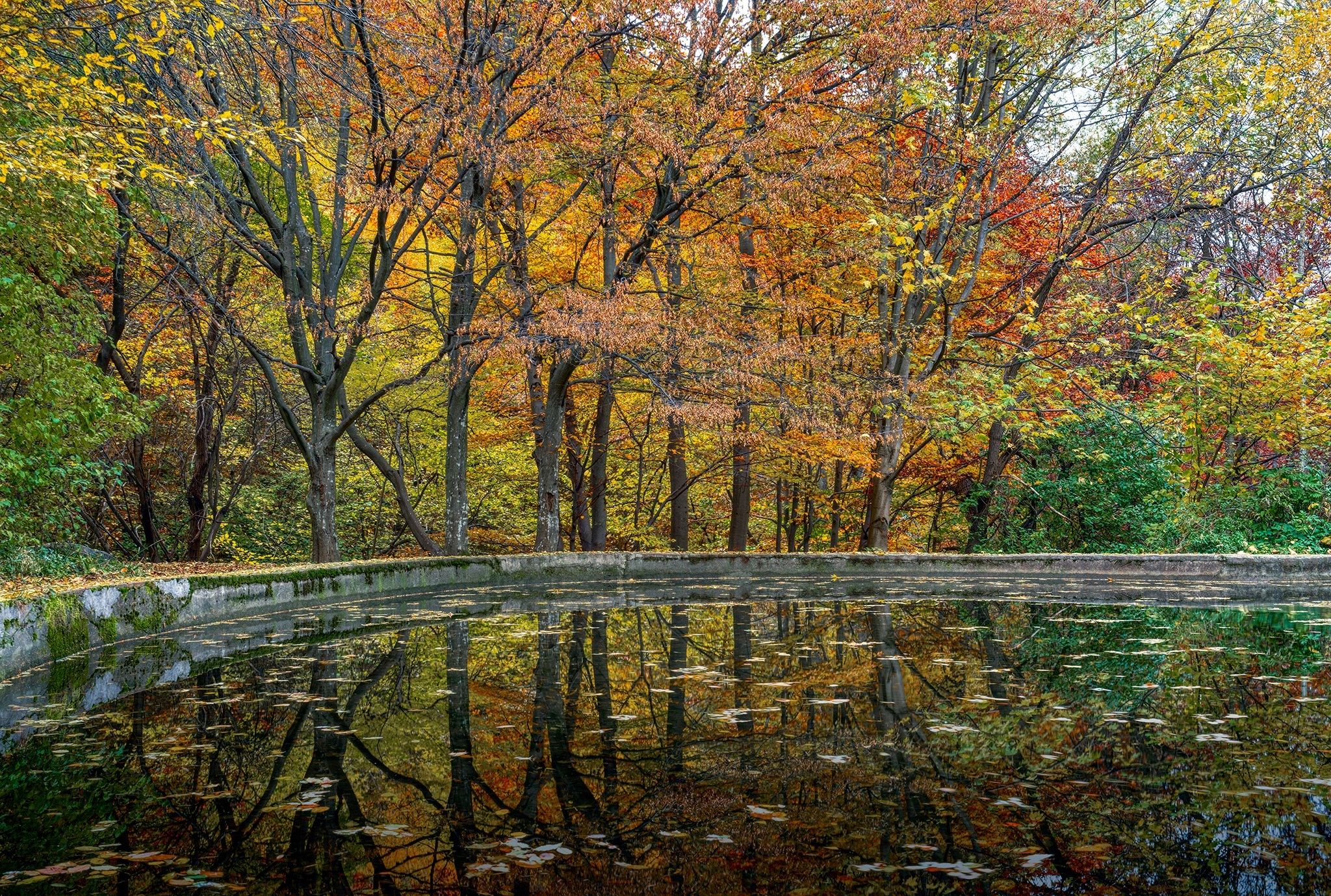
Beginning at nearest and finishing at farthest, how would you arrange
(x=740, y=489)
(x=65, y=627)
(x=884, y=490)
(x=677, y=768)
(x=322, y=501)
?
(x=677, y=768), (x=65, y=627), (x=322, y=501), (x=884, y=490), (x=740, y=489)

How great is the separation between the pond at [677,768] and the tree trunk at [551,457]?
8620 millimetres

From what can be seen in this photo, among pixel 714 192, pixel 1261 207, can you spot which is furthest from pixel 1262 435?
pixel 714 192

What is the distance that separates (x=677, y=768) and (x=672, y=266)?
1597 cm

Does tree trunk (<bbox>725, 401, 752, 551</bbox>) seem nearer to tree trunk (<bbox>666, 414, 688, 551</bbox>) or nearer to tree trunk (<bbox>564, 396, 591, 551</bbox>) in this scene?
tree trunk (<bbox>666, 414, 688, 551</bbox>)

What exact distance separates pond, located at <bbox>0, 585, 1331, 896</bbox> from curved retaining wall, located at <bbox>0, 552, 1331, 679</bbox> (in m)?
0.44

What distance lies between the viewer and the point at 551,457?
16969 mm

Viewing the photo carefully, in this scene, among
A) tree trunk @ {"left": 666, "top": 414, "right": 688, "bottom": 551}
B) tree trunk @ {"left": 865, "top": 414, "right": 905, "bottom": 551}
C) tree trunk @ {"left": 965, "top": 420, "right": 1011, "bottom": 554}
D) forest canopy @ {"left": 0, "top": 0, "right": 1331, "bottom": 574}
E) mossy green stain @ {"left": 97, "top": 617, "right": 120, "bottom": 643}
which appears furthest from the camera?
tree trunk @ {"left": 666, "top": 414, "right": 688, "bottom": 551}

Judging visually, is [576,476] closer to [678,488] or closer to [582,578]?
[678,488]

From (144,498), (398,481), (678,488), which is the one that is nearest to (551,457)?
(398,481)

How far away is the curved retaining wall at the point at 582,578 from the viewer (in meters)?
7.98

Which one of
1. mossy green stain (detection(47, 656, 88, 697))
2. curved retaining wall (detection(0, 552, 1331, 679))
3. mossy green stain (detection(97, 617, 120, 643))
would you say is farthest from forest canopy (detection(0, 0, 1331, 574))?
mossy green stain (detection(47, 656, 88, 697))

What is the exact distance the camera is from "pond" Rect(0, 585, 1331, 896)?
3150mm

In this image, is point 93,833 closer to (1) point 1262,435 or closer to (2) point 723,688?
(2) point 723,688

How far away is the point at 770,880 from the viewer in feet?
10.0
